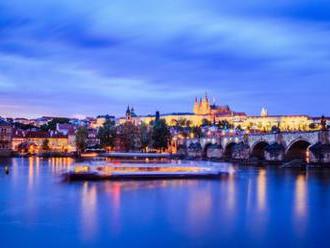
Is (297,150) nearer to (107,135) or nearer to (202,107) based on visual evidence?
(107,135)

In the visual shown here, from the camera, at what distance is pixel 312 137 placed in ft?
147

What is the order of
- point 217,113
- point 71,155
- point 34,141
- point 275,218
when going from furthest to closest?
point 217,113, point 34,141, point 71,155, point 275,218

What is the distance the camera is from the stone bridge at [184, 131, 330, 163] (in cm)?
4353

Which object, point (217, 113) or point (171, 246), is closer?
point (171, 246)

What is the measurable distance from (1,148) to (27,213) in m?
63.3

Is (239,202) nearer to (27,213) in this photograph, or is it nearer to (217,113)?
(27,213)

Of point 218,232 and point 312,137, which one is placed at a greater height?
point 312,137

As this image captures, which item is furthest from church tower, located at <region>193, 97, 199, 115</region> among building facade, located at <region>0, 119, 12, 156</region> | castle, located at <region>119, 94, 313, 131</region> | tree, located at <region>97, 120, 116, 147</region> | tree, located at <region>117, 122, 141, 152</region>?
tree, located at <region>97, 120, 116, 147</region>

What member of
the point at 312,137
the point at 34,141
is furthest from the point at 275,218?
the point at 34,141

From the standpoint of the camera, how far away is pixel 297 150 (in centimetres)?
5116

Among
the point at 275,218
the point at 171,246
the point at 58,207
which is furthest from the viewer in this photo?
the point at 58,207

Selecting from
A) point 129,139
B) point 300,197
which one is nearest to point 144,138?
point 129,139

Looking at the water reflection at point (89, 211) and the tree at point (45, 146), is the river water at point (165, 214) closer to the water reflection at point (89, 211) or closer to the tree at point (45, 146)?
the water reflection at point (89, 211)

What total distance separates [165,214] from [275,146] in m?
31.1
